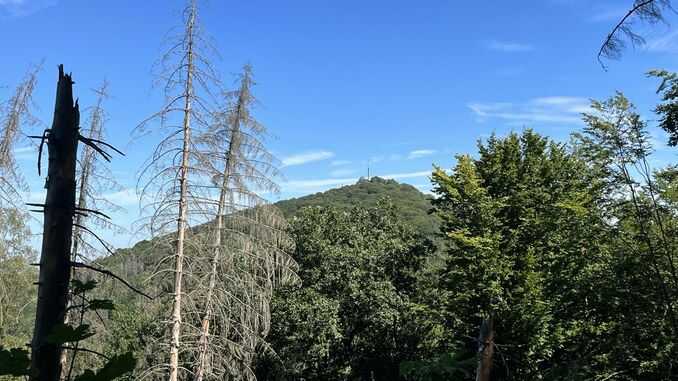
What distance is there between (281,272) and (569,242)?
8.99 metres

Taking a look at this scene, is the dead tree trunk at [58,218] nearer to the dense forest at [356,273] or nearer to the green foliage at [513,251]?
the dense forest at [356,273]

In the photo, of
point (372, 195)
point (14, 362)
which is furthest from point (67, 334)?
point (372, 195)

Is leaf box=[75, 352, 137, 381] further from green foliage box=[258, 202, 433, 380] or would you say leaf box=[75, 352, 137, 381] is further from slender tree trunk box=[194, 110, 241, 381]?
green foliage box=[258, 202, 433, 380]

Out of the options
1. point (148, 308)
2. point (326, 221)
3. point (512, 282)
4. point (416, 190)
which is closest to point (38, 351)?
point (148, 308)

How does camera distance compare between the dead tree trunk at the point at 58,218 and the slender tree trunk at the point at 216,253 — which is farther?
the slender tree trunk at the point at 216,253

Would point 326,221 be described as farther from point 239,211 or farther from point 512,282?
point 239,211

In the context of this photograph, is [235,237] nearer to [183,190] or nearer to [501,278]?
[183,190]

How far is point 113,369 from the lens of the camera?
6.08ft

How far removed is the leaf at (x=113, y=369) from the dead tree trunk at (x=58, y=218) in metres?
0.58

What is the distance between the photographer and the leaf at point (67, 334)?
1.90 meters

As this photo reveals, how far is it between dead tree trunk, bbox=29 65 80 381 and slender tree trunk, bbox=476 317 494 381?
13.7 meters

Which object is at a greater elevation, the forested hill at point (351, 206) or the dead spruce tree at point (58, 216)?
the forested hill at point (351, 206)

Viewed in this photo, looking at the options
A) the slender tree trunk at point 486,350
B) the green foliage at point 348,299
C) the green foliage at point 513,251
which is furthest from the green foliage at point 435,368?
the green foliage at point 348,299

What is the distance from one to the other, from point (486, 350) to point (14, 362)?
52.2ft
